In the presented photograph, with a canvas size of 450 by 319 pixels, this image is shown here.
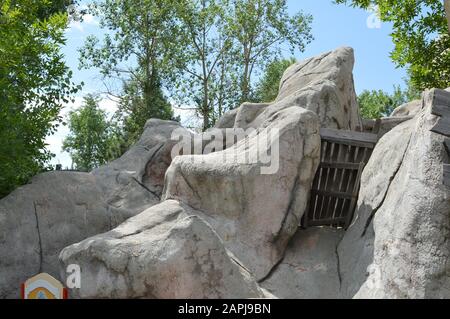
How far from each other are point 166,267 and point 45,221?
386cm

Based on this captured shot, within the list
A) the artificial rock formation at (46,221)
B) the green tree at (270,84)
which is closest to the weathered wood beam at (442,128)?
the artificial rock formation at (46,221)

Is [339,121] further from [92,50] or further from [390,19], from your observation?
[92,50]

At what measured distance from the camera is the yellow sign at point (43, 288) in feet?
25.1

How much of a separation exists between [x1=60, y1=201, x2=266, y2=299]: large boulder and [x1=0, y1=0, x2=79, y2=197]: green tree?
124 inches

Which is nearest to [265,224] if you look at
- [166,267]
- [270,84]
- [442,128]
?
[166,267]

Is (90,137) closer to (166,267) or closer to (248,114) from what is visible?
(248,114)

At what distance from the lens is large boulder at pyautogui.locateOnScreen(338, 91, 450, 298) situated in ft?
23.6

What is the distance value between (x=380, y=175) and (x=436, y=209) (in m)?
1.94

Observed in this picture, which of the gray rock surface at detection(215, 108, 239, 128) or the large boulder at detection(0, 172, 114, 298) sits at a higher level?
the gray rock surface at detection(215, 108, 239, 128)

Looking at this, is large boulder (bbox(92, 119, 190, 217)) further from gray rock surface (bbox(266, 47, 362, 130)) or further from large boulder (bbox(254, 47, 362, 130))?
gray rock surface (bbox(266, 47, 362, 130))

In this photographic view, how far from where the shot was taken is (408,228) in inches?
295

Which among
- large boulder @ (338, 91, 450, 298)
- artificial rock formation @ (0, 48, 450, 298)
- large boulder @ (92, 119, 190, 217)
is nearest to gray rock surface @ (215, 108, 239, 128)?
large boulder @ (92, 119, 190, 217)
